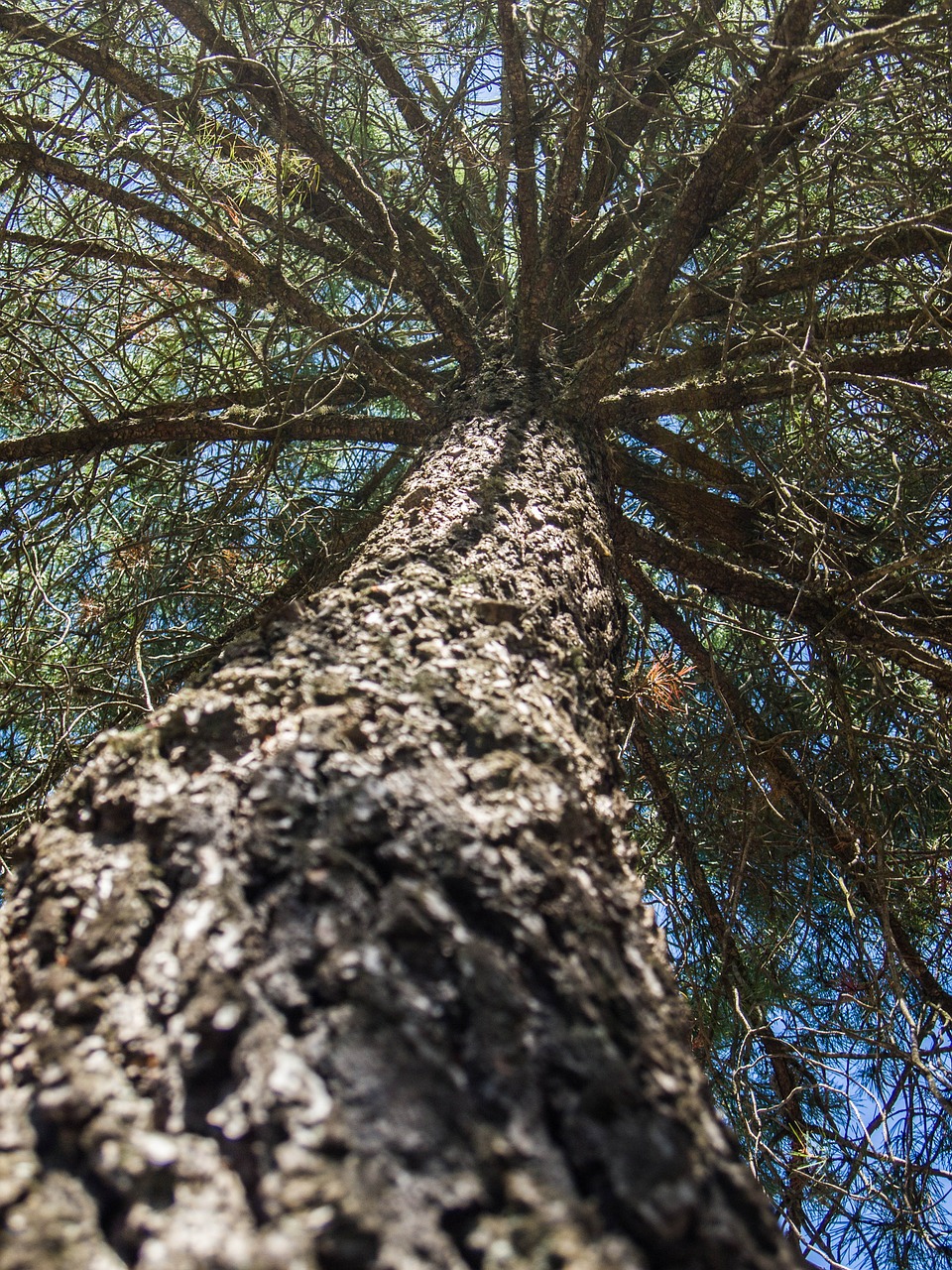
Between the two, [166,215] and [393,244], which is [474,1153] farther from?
[166,215]

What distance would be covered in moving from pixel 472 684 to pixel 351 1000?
1.47ft

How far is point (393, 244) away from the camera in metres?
2.28

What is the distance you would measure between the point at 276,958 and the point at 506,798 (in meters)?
0.27

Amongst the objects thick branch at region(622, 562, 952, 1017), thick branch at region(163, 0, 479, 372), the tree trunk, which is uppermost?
thick branch at region(163, 0, 479, 372)

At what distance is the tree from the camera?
0.57 metres

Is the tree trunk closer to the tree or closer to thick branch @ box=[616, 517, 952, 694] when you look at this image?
the tree

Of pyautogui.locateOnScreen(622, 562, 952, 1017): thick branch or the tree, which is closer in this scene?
the tree

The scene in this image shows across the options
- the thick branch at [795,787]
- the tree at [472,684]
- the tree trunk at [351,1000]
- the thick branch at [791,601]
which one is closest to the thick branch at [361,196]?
the tree at [472,684]

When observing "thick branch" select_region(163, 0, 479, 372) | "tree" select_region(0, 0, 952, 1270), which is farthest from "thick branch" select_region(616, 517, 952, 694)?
"thick branch" select_region(163, 0, 479, 372)

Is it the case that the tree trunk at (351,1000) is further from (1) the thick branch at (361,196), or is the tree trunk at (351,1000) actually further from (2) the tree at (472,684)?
(1) the thick branch at (361,196)

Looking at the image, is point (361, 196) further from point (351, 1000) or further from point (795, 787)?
point (351, 1000)

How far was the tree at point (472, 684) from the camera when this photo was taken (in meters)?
0.57

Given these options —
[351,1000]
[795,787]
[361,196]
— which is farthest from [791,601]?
[351,1000]

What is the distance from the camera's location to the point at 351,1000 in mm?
628
